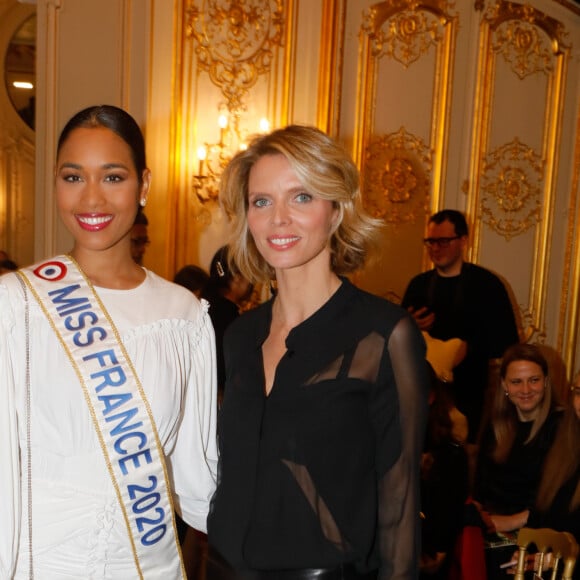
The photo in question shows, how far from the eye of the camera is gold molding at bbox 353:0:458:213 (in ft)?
16.5

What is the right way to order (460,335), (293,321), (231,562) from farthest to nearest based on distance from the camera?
(460,335)
(293,321)
(231,562)

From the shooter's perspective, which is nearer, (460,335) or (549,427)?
(549,427)

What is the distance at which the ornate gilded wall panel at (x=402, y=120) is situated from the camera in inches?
199

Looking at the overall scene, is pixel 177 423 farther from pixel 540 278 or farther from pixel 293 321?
pixel 540 278

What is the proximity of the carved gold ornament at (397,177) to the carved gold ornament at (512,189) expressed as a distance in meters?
0.47

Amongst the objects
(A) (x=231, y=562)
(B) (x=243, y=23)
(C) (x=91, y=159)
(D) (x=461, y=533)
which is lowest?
(D) (x=461, y=533)

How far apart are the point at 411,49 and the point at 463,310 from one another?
191cm

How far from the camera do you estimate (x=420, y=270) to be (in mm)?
5238

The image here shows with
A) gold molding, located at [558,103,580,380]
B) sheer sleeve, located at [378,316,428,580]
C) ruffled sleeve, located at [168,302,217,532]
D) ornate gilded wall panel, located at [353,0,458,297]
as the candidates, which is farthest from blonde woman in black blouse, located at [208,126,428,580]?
gold molding, located at [558,103,580,380]

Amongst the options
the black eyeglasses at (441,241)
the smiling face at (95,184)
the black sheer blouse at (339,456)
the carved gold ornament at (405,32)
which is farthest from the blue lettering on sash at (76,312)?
the carved gold ornament at (405,32)

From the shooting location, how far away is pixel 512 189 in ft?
17.9

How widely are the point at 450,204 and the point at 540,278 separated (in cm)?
90

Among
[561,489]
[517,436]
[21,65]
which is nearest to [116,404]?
[561,489]

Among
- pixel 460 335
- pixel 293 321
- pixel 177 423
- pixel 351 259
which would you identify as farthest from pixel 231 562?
pixel 460 335
